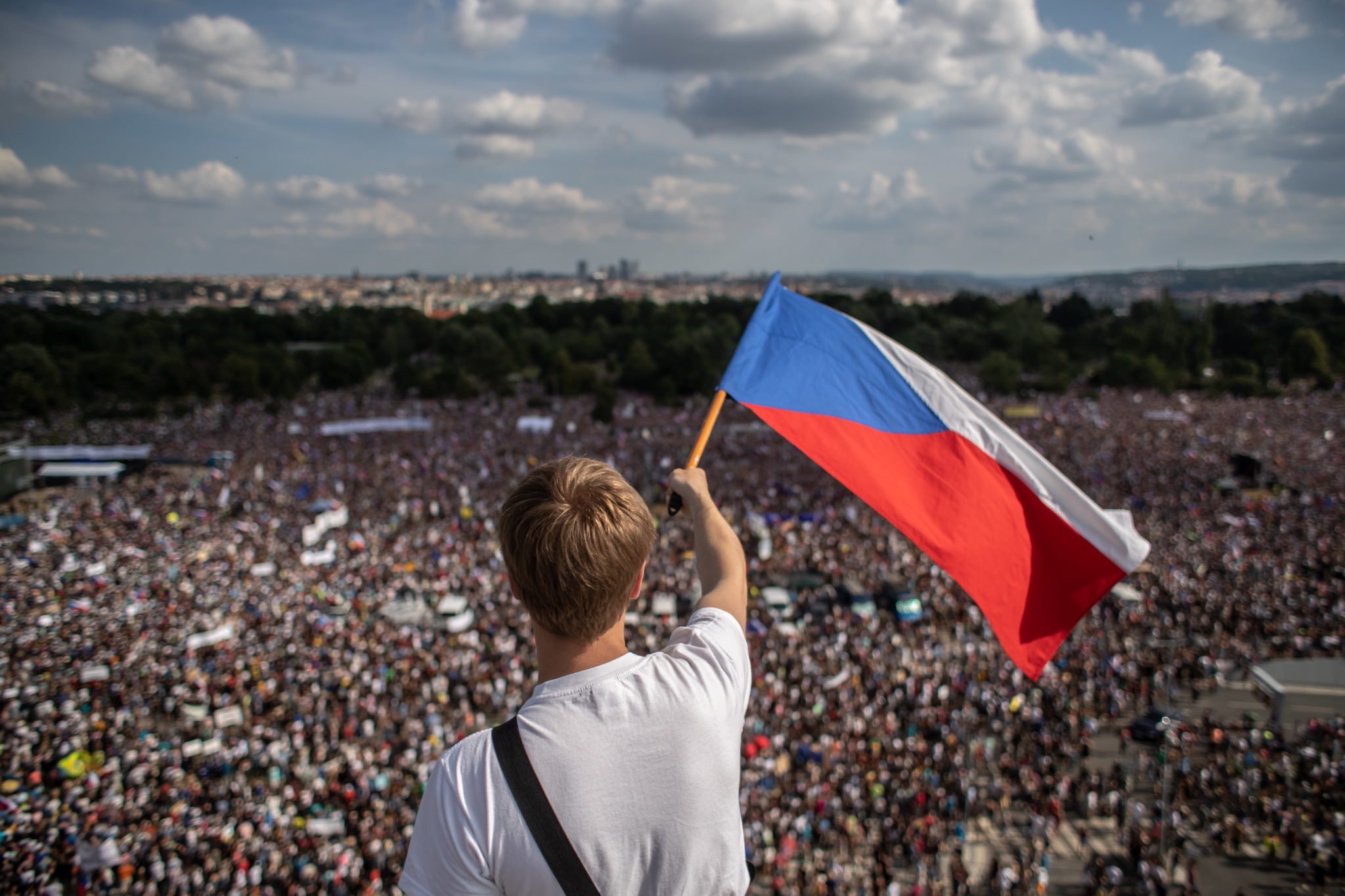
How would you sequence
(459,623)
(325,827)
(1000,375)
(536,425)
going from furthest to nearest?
1. (1000,375)
2. (536,425)
3. (459,623)
4. (325,827)

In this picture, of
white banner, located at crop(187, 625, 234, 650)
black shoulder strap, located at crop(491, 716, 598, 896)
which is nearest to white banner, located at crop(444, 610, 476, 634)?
white banner, located at crop(187, 625, 234, 650)

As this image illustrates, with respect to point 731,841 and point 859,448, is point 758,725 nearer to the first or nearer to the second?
point 859,448

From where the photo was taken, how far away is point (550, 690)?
1222 millimetres

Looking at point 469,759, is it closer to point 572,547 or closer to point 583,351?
point 572,547

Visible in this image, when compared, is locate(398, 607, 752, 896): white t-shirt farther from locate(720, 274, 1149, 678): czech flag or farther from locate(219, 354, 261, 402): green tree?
locate(219, 354, 261, 402): green tree

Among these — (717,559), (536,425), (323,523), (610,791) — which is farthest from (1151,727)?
(536,425)

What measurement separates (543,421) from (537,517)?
1222 inches

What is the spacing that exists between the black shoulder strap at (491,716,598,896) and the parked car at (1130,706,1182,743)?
491 inches

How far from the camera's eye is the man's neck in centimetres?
128

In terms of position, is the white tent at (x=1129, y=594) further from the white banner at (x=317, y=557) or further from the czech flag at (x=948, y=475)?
the white banner at (x=317, y=557)

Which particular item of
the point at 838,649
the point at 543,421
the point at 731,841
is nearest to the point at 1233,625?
the point at 838,649

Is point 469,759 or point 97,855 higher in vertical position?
point 469,759

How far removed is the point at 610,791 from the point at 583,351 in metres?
54.7

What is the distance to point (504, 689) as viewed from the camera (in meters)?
11.7
